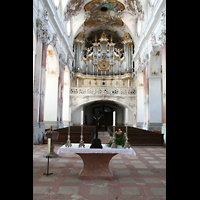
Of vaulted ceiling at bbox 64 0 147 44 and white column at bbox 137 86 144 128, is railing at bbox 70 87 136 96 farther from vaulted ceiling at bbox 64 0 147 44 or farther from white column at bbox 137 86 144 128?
vaulted ceiling at bbox 64 0 147 44

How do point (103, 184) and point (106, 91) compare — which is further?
point (106, 91)

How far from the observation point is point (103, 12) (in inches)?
744

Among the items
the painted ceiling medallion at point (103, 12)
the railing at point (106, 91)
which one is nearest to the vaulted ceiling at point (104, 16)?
the painted ceiling medallion at point (103, 12)

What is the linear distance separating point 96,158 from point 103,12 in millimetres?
17643

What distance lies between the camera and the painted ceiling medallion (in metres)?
17.4

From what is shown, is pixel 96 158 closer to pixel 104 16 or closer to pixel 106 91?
pixel 106 91

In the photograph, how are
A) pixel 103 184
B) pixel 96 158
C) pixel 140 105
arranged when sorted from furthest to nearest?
pixel 140 105, pixel 96 158, pixel 103 184

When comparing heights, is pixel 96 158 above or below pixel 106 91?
below

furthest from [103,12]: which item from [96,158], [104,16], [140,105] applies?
[96,158]

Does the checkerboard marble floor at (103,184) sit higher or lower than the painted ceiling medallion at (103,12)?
lower

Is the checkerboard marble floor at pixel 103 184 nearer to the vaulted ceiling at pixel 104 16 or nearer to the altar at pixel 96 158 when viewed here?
the altar at pixel 96 158

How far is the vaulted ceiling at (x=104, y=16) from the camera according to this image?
15.8 meters
